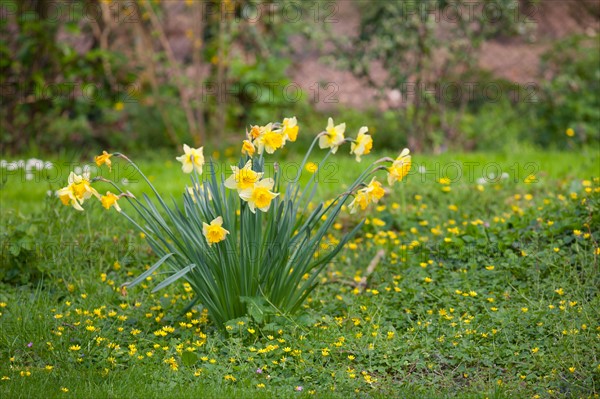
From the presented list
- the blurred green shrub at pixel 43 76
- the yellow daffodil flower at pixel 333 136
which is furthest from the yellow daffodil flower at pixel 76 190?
the blurred green shrub at pixel 43 76

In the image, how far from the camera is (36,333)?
3.47 meters

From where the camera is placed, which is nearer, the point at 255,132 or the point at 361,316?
the point at 255,132

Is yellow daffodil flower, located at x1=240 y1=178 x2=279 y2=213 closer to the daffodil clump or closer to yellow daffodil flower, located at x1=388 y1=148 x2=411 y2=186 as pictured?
the daffodil clump

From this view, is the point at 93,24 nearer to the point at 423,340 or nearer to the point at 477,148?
the point at 477,148

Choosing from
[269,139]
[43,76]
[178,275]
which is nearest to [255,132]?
[269,139]

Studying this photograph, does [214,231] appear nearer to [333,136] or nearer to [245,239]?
[245,239]

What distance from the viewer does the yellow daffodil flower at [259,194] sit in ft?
10.3

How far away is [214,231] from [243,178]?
26cm

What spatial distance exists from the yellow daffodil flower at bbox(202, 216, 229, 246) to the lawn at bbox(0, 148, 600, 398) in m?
0.45

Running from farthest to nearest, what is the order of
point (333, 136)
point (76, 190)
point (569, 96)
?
point (569, 96) < point (333, 136) < point (76, 190)

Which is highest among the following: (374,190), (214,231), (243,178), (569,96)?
(243,178)

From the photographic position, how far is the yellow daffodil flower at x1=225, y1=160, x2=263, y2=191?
3117 mm

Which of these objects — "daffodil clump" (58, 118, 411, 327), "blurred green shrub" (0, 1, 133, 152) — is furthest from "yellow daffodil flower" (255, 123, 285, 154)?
"blurred green shrub" (0, 1, 133, 152)

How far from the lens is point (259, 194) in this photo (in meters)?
3.16
